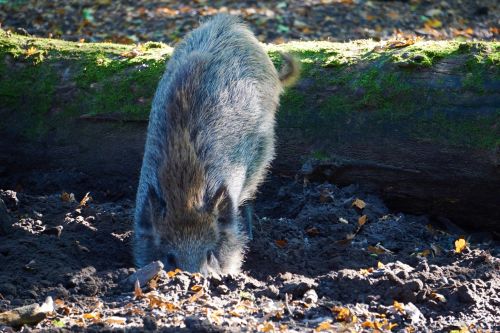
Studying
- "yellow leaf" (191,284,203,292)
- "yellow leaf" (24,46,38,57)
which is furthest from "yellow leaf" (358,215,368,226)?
"yellow leaf" (24,46,38,57)

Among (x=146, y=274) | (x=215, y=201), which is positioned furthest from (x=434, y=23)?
(x=146, y=274)

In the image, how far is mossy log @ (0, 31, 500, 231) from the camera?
542 centimetres

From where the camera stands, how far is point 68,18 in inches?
414

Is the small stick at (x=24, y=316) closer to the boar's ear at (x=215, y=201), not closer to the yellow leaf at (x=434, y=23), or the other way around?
the boar's ear at (x=215, y=201)

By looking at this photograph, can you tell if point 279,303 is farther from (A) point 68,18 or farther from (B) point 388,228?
(A) point 68,18

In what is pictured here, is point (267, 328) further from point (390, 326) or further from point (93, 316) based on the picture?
point (93, 316)

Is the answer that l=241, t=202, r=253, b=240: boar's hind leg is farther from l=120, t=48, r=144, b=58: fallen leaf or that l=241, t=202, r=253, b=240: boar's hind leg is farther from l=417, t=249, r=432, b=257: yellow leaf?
l=120, t=48, r=144, b=58: fallen leaf

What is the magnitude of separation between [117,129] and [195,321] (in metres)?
3.25

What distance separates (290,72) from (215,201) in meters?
1.66

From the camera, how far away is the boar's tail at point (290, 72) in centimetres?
602

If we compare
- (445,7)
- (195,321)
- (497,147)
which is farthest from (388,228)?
(445,7)

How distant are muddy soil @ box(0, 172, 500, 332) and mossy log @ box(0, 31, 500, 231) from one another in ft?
0.78

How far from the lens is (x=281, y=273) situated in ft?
15.6

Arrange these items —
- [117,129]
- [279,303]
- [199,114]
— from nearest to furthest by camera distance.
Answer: [279,303] < [199,114] < [117,129]
